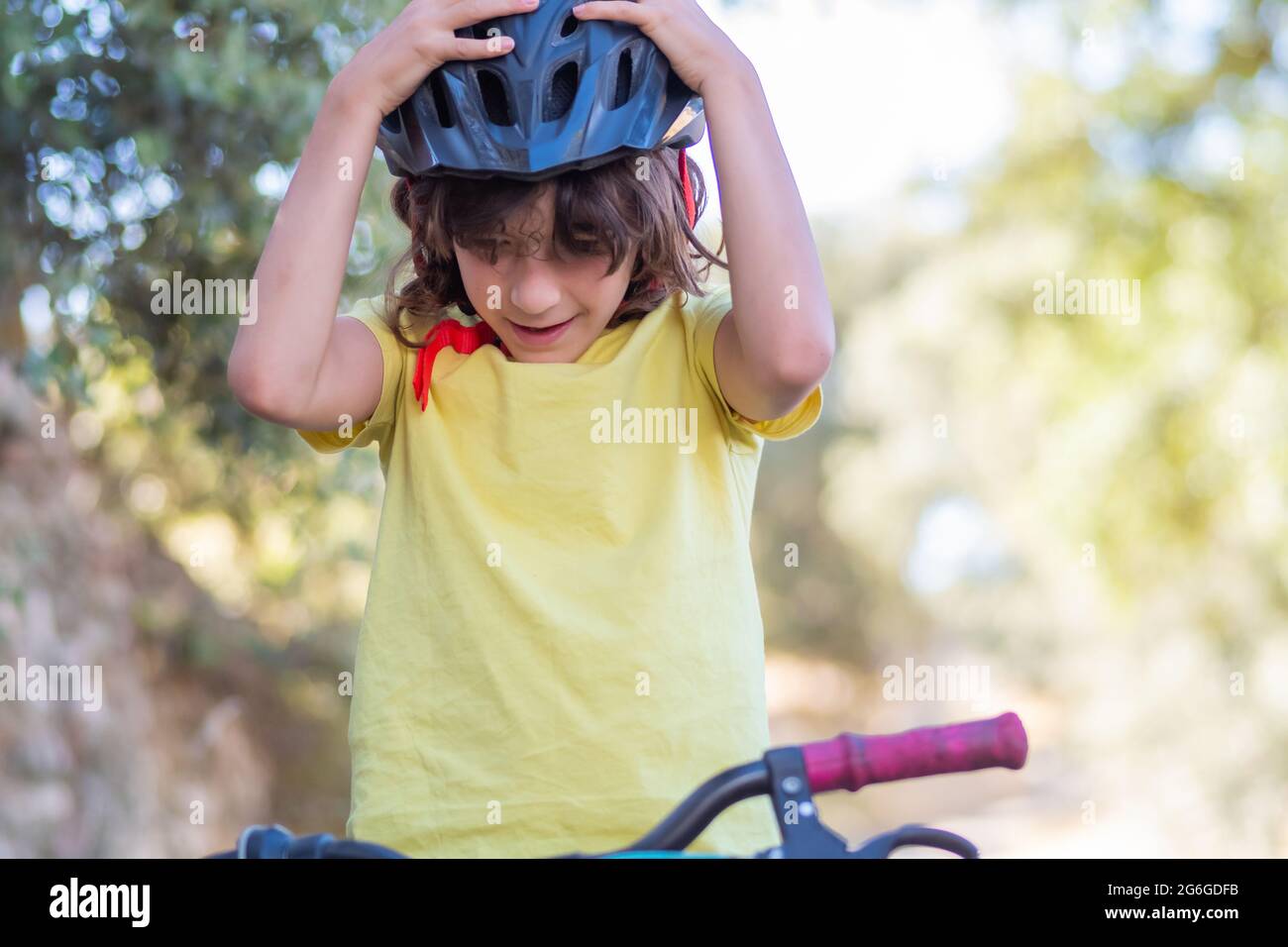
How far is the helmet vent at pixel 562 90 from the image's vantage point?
2.32 metres

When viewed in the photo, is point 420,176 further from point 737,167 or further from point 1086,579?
point 1086,579

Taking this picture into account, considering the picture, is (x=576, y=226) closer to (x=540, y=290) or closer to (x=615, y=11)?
(x=540, y=290)

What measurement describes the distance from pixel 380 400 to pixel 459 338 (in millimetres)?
192

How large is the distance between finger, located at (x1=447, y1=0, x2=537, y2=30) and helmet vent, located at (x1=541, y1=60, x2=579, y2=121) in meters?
0.12

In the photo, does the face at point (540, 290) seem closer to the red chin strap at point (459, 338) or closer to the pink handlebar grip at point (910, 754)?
the red chin strap at point (459, 338)

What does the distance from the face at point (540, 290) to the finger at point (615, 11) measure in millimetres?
303

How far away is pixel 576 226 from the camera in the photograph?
7.63 feet

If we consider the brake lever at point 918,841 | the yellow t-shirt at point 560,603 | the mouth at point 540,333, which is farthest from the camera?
the mouth at point 540,333

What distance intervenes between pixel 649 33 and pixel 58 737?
20.0 ft

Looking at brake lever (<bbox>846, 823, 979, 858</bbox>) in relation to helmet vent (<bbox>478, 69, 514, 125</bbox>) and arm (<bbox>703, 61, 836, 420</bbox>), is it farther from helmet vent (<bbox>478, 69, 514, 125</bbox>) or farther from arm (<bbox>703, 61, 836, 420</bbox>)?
helmet vent (<bbox>478, 69, 514, 125</bbox>)

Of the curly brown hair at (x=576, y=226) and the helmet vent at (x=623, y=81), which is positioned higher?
the helmet vent at (x=623, y=81)

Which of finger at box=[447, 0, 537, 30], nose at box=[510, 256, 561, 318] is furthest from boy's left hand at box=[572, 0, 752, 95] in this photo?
nose at box=[510, 256, 561, 318]

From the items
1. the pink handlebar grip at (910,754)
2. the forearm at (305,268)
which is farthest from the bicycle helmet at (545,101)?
the pink handlebar grip at (910,754)

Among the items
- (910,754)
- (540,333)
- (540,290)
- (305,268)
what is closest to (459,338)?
(540,333)
